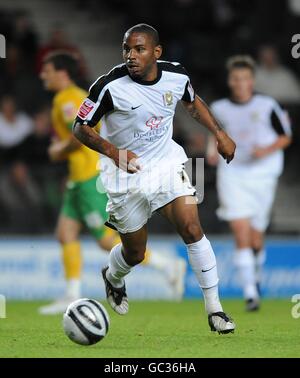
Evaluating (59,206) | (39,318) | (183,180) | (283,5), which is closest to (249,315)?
(39,318)

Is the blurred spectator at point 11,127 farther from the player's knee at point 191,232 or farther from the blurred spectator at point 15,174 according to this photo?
the player's knee at point 191,232

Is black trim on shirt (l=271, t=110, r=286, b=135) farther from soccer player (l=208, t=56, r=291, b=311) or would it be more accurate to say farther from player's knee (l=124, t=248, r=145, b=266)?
player's knee (l=124, t=248, r=145, b=266)

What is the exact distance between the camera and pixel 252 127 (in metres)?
11.5

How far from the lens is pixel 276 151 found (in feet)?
37.8

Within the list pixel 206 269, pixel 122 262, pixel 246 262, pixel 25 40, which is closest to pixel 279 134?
pixel 246 262

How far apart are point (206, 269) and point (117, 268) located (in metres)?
0.98

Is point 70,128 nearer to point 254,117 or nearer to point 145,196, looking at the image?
point 254,117

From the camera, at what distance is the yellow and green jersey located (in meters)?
10.5

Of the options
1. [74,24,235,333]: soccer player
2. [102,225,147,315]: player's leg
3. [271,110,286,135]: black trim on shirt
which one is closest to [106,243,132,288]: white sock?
[102,225,147,315]: player's leg

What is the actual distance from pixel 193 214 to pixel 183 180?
0.30 m

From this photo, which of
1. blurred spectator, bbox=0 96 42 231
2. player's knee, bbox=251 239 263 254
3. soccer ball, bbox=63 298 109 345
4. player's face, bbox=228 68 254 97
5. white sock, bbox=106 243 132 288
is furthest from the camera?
blurred spectator, bbox=0 96 42 231

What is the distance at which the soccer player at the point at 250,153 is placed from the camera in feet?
36.9

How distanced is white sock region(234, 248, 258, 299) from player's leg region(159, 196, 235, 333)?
10.7 ft

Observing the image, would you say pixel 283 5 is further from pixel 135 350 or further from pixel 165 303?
pixel 135 350
